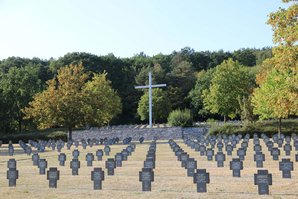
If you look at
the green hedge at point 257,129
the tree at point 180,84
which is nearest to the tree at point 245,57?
the tree at point 180,84

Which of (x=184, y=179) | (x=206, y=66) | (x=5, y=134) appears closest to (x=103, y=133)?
(x=5, y=134)

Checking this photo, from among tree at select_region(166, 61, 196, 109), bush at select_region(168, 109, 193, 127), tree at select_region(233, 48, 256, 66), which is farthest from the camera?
tree at select_region(233, 48, 256, 66)

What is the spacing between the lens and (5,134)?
59406mm

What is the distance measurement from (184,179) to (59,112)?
3636 cm

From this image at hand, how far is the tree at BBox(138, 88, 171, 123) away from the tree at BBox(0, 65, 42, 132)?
52.4 ft

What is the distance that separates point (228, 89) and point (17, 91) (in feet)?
91.6

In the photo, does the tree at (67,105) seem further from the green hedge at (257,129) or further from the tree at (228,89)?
the tree at (228,89)

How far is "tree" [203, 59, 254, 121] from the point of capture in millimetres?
65500

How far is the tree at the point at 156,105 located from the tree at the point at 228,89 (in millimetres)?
9486

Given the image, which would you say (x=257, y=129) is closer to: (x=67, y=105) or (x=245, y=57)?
(x=67, y=105)

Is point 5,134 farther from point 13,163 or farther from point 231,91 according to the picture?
point 13,163

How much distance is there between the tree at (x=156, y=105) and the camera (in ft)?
250

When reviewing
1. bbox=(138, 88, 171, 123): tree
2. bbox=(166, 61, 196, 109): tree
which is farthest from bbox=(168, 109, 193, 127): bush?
bbox=(166, 61, 196, 109): tree

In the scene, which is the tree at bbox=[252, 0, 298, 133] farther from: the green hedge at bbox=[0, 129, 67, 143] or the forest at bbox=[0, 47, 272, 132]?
the green hedge at bbox=[0, 129, 67, 143]
